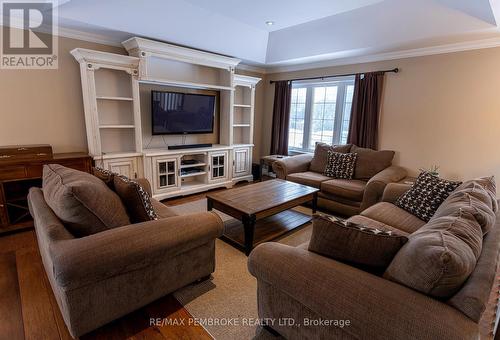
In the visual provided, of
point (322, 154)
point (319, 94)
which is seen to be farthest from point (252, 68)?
point (322, 154)

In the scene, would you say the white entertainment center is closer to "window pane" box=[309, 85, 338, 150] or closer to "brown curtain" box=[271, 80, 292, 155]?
"brown curtain" box=[271, 80, 292, 155]

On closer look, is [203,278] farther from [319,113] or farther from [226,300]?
[319,113]

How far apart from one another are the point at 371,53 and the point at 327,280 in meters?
3.85

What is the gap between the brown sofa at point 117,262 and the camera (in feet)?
4.53

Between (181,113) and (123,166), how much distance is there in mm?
1239

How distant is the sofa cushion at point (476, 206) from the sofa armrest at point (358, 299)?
0.66 metres

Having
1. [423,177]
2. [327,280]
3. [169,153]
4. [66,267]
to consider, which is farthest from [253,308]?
[169,153]

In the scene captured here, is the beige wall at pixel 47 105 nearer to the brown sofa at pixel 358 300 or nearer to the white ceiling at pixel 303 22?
the white ceiling at pixel 303 22

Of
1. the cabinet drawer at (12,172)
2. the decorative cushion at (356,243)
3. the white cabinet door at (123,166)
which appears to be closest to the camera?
the decorative cushion at (356,243)

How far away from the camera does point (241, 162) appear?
A: 508 centimetres

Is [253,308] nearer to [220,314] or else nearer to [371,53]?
[220,314]

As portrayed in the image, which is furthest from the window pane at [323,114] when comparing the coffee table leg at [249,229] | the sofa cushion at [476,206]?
the sofa cushion at [476,206]

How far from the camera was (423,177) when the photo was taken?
2.60 m

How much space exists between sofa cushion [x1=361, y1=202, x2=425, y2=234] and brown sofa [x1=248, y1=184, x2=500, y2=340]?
0.69 meters
